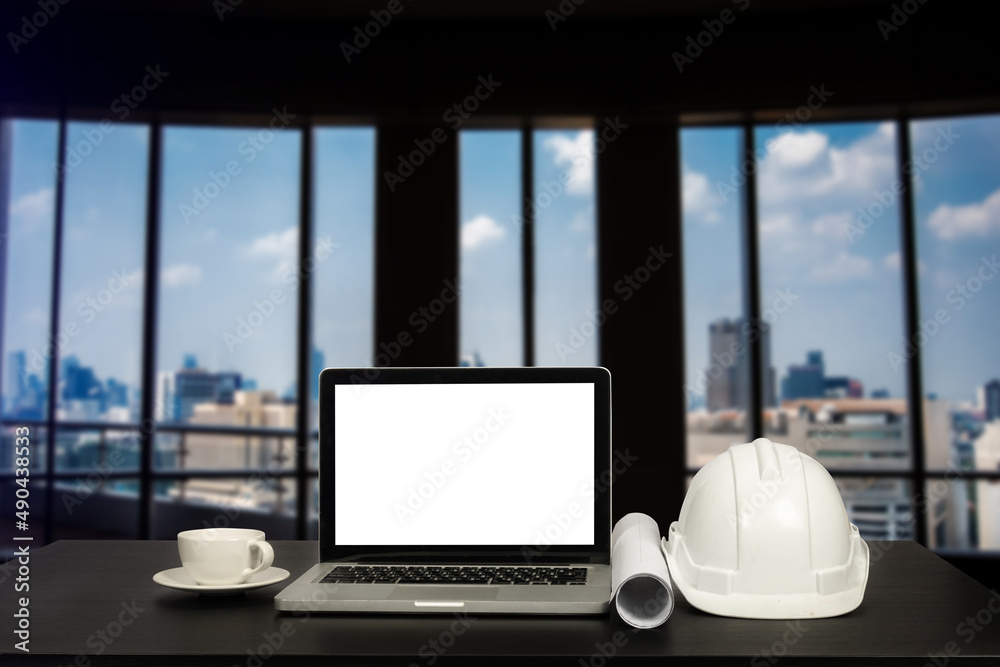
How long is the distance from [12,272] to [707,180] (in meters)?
3.80

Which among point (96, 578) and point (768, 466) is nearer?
point (768, 466)

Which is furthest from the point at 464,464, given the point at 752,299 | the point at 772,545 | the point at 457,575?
the point at 752,299

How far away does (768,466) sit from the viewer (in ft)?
3.36

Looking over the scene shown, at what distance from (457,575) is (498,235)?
3.28 meters

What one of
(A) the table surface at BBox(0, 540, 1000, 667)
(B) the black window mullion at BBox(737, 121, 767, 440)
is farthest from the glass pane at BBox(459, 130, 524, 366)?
(A) the table surface at BBox(0, 540, 1000, 667)

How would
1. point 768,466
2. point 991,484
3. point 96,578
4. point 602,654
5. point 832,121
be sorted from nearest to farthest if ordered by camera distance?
1. point 602,654
2. point 768,466
3. point 96,578
4. point 991,484
5. point 832,121

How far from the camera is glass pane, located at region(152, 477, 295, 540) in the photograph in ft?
13.6

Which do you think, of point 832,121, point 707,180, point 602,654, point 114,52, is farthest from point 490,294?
point 602,654

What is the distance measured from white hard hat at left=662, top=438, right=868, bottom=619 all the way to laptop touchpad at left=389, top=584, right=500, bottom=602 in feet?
0.84

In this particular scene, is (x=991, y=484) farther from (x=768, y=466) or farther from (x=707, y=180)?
(x=768, y=466)

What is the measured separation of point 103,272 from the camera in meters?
4.19

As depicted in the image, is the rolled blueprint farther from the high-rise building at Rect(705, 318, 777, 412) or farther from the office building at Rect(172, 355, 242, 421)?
the office building at Rect(172, 355, 242, 421)

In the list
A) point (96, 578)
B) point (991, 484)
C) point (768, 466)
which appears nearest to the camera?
point (768, 466)

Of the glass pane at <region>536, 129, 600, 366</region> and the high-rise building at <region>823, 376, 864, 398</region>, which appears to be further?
the glass pane at <region>536, 129, 600, 366</region>
